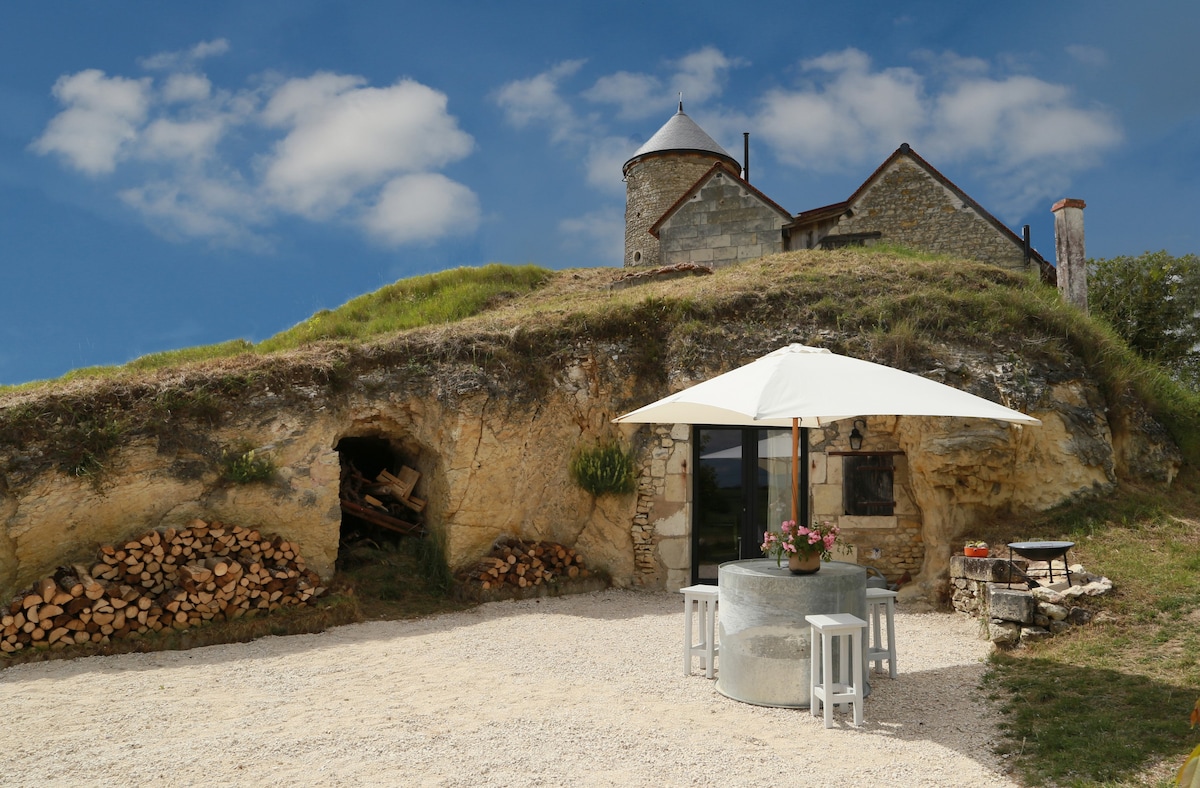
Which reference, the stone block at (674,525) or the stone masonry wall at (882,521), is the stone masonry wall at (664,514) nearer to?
the stone block at (674,525)

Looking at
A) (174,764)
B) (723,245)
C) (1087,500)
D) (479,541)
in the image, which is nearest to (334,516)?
(479,541)

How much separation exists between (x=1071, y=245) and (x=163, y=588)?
1572 cm

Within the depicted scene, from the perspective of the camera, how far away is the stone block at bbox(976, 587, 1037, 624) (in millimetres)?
7426

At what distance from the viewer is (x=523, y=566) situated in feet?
33.8

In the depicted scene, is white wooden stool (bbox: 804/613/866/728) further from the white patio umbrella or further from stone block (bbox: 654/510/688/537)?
stone block (bbox: 654/510/688/537)

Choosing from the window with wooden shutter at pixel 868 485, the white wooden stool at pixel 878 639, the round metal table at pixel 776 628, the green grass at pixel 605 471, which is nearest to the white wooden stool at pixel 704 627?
the round metal table at pixel 776 628

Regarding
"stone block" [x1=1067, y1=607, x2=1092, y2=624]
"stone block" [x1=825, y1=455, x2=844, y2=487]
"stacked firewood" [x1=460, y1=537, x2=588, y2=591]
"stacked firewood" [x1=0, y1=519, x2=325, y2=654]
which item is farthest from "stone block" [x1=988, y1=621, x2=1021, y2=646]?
"stacked firewood" [x1=0, y1=519, x2=325, y2=654]

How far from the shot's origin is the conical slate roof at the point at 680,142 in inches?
1011

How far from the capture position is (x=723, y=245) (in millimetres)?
20484

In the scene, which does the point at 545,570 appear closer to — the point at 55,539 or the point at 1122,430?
the point at 55,539

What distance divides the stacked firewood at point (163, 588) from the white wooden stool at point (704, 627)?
443cm

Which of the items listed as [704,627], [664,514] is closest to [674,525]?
[664,514]

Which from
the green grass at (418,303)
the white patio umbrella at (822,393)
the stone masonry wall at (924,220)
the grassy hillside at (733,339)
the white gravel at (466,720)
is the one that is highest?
the stone masonry wall at (924,220)

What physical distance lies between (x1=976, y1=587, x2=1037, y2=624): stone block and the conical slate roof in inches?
799
